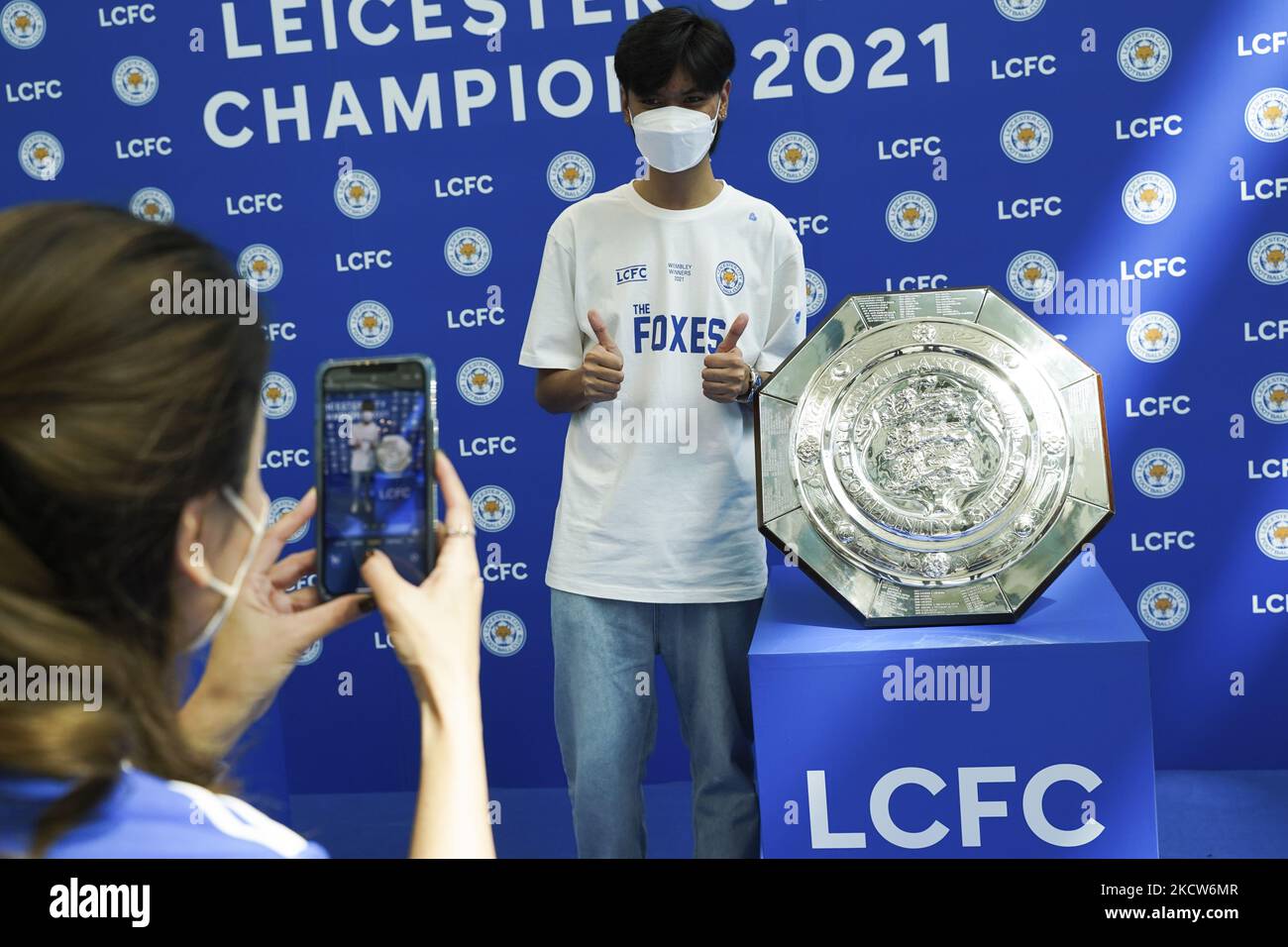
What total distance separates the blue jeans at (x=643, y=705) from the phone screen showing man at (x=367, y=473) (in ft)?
2.68

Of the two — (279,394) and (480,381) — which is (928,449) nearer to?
(480,381)

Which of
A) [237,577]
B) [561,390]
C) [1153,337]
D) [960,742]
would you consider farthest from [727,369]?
[1153,337]

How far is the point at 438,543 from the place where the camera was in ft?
3.31

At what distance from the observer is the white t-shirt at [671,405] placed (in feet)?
5.82

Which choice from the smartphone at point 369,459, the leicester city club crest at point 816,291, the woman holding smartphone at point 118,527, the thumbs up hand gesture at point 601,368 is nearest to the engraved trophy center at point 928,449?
the thumbs up hand gesture at point 601,368

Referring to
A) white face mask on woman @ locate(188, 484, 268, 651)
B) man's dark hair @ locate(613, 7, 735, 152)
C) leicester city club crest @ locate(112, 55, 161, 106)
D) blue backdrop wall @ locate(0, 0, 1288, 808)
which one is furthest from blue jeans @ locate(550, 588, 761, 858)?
leicester city club crest @ locate(112, 55, 161, 106)

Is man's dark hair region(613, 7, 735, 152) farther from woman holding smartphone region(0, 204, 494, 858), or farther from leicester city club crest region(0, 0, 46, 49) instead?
leicester city club crest region(0, 0, 46, 49)

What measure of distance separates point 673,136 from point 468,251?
1.28 m

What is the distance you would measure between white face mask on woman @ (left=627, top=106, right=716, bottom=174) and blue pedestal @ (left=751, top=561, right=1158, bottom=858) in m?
0.75

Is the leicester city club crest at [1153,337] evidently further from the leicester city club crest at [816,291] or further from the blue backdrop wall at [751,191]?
the leicester city club crest at [816,291]

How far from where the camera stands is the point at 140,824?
2.35 ft

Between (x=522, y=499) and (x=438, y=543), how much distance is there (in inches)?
80.0

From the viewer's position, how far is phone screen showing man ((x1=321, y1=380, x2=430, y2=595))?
3.33ft

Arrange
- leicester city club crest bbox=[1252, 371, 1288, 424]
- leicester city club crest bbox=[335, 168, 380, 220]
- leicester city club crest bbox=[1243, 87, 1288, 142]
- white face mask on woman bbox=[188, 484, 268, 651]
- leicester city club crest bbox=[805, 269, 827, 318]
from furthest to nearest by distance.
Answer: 1. leicester city club crest bbox=[335, 168, 380, 220]
2. leicester city club crest bbox=[805, 269, 827, 318]
3. leicester city club crest bbox=[1252, 371, 1288, 424]
4. leicester city club crest bbox=[1243, 87, 1288, 142]
5. white face mask on woman bbox=[188, 484, 268, 651]
